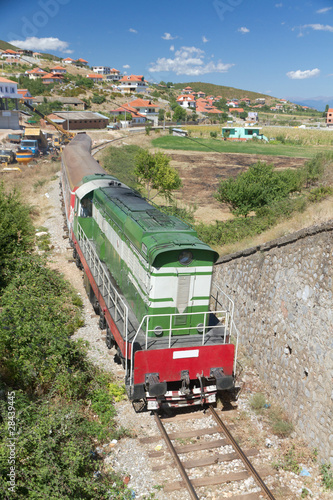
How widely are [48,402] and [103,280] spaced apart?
393 centimetres

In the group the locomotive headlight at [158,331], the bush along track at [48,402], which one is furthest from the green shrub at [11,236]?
the locomotive headlight at [158,331]

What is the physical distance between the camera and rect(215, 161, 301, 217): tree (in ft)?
75.4

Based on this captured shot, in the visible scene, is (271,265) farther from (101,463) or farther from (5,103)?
(5,103)

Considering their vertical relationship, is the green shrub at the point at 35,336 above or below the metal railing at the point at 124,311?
below

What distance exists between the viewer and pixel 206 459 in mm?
7449

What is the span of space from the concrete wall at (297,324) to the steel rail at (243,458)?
1.41 meters

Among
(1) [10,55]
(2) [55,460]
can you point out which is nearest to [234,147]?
(2) [55,460]

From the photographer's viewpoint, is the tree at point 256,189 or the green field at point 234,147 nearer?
the tree at point 256,189

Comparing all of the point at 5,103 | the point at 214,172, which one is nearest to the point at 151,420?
the point at 214,172

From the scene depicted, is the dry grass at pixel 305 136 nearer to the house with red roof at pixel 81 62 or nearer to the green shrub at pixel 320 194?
the green shrub at pixel 320 194

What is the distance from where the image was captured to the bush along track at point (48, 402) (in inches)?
236

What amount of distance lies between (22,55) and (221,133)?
101491 millimetres

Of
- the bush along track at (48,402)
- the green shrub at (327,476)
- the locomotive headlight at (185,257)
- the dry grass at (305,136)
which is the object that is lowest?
the green shrub at (327,476)

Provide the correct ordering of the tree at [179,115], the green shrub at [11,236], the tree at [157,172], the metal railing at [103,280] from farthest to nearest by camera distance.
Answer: the tree at [179,115] < the tree at [157,172] < the green shrub at [11,236] < the metal railing at [103,280]
